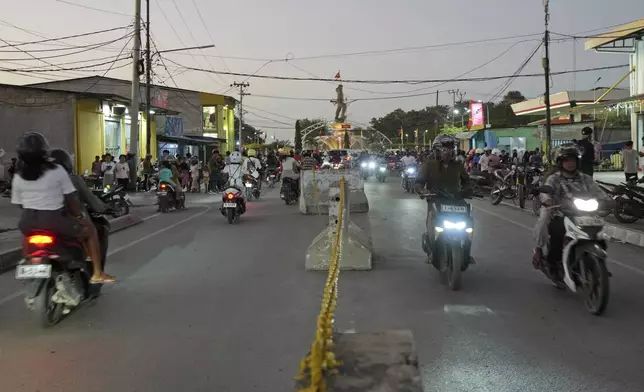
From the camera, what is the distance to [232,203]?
45.9 ft

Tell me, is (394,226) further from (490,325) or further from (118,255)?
(490,325)

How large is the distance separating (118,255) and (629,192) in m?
9.71

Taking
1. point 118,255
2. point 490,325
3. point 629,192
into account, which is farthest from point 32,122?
point 490,325

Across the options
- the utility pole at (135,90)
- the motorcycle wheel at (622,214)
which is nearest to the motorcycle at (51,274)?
the motorcycle wheel at (622,214)

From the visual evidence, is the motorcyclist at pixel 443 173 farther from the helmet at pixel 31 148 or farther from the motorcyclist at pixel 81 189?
the helmet at pixel 31 148

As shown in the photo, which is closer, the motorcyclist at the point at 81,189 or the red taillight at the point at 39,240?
the red taillight at the point at 39,240

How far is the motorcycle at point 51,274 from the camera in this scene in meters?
5.39

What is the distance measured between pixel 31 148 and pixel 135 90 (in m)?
18.4

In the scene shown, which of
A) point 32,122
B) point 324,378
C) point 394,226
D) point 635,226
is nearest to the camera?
point 324,378

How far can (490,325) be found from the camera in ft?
17.8

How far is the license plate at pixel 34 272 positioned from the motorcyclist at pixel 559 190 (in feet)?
16.3

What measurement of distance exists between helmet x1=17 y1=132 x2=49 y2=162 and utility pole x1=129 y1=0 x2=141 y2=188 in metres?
17.7

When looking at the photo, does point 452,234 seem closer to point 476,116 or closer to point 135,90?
point 135,90

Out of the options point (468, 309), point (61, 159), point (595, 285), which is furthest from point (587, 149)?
A: point (61, 159)
